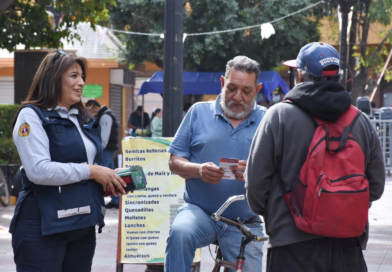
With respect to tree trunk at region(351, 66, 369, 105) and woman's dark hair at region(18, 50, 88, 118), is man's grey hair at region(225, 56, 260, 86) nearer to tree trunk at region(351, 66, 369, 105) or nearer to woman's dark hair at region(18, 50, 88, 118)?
woman's dark hair at region(18, 50, 88, 118)

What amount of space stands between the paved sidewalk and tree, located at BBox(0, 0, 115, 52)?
10.9ft

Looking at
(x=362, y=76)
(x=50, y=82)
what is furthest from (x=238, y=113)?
(x=362, y=76)

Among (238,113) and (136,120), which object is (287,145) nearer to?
(238,113)

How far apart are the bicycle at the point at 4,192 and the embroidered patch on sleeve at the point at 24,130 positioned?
821 cm

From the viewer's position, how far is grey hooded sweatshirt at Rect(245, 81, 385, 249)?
111 inches

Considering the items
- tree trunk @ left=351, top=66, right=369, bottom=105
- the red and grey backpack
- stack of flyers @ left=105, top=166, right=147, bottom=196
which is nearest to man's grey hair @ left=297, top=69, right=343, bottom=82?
the red and grey backpack

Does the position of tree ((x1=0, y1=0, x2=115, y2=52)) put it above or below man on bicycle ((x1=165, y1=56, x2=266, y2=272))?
above

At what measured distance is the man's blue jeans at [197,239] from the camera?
143 inches

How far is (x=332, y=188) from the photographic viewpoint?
2.67 metres

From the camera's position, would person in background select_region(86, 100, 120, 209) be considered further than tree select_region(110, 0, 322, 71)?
No

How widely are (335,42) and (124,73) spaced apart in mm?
8893

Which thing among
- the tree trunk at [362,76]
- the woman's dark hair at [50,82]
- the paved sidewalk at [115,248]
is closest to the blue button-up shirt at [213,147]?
the woman's dark hair at [50,82]

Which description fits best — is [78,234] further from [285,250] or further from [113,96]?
[113,96]

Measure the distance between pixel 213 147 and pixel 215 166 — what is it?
297mm
